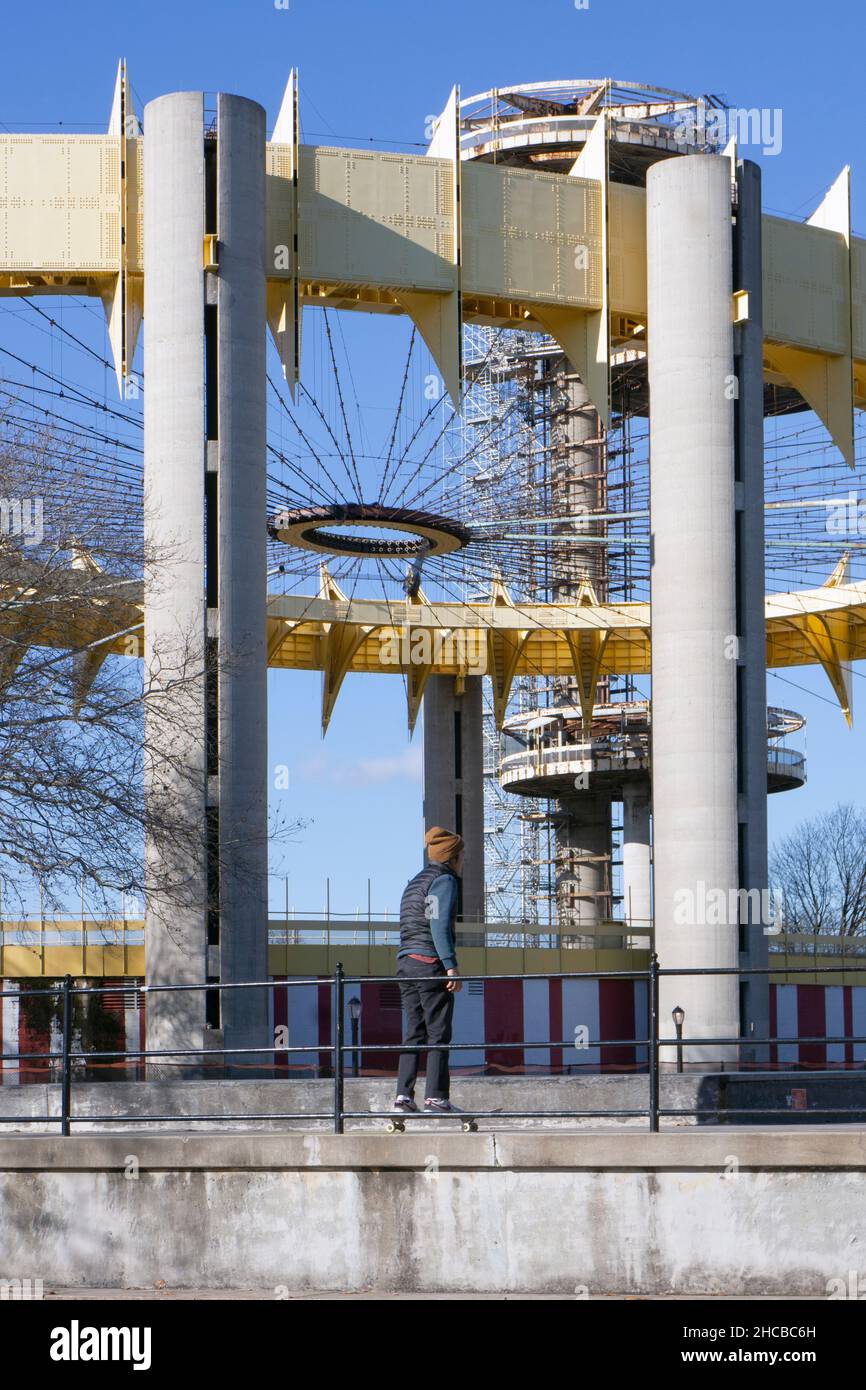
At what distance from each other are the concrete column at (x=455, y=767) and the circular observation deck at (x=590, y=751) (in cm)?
713

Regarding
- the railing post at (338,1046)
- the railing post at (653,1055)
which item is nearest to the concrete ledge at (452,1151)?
the railing post at (653,1055)

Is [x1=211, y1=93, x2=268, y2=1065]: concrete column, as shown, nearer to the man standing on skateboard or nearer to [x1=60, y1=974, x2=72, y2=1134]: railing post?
[x1=60, y1=974, x2=72, y2=1134]: railing post

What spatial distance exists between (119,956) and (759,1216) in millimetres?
41909

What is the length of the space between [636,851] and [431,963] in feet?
206

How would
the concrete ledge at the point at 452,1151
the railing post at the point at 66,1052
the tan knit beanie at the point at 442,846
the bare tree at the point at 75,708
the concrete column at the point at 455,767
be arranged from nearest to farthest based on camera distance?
1. the concrete ledge at the point at 452,1151
2. the railing post at the point at 66,1052
3. the tan knit beanie at the point at 442,846
4. the bare tree at the point at 75,708
5. the concrete column at the point at 455,767

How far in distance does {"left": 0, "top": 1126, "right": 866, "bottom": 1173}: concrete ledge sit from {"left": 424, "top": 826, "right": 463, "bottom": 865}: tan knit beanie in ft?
7.21

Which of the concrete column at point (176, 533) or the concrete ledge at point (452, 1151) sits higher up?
the concrete column at point (176, 533)

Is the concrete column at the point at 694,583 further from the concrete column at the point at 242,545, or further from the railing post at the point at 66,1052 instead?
the railing post at the point at 66,1052

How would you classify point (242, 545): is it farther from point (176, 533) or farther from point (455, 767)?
point (455, 767)

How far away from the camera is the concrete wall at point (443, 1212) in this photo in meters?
12.4

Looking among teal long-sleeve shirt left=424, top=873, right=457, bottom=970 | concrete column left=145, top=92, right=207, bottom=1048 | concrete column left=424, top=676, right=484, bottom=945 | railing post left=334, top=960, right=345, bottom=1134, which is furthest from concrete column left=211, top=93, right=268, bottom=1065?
concrete column left=424, top=676, right=484, bottom=945

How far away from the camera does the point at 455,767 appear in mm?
63406
